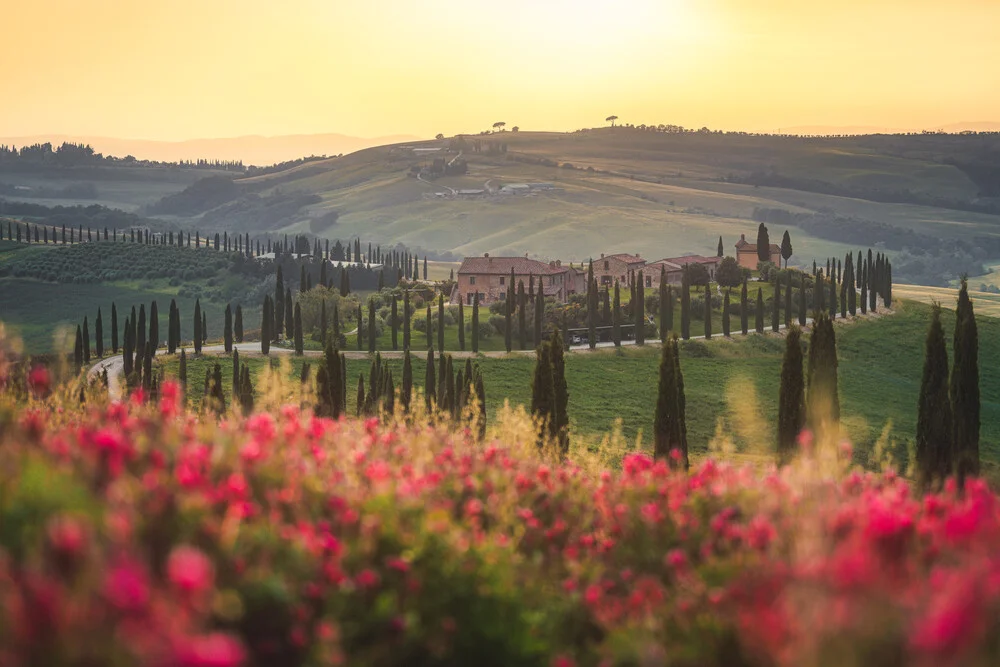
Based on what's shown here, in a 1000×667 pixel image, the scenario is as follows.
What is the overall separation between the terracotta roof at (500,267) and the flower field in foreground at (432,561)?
374 ft

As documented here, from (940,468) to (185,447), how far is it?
27997 millimetres

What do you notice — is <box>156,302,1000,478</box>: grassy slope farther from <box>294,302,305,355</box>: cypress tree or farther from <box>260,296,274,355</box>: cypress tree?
<box>294,302,305,355</box>: cypress tree

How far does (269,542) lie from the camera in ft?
25.1

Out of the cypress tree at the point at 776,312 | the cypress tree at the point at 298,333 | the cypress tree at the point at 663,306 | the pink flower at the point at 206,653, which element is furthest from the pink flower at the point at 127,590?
the cypress tree at the point at 776,312

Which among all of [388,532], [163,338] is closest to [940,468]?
[388,532]

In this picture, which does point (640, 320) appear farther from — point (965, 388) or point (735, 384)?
point (965, 388)

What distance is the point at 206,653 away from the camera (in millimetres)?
4820

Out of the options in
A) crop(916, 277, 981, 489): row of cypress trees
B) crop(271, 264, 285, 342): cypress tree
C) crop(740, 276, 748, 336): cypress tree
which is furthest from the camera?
crop(740, 276, 748, 336): cypress tree

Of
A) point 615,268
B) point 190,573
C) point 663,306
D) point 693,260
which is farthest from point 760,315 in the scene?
point 190,573

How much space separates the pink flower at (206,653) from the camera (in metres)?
4.78

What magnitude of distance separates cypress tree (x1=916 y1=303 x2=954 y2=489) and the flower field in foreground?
23.1 m

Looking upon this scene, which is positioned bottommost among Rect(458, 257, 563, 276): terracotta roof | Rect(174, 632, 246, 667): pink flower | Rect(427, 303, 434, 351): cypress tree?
Rect(427, 303, 434, 351): cypress tree

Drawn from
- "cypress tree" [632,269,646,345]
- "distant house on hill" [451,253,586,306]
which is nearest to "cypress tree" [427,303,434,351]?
"cypress tree" [632,269,646,345]

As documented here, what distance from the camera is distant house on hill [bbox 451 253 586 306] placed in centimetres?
12525
